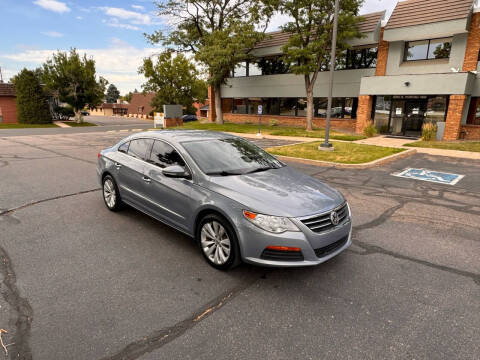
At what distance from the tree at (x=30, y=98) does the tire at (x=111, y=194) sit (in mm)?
37196

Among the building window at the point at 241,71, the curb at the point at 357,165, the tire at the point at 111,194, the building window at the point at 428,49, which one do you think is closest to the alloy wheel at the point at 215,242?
the tire at the point at 111,194

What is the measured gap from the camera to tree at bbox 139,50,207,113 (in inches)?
1913

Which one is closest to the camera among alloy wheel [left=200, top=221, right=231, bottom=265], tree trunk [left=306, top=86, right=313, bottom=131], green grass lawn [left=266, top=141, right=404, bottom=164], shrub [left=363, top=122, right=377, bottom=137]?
alloy wheel [left=200, top=221, right=231, bottom=265]

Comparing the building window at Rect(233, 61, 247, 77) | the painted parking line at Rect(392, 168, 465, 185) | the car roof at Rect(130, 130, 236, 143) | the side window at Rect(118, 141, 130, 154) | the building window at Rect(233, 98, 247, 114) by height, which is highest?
the building window at Rect(233, 61, 247, 77)

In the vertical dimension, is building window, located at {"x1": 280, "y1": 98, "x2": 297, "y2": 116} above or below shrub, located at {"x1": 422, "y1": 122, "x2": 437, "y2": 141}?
above

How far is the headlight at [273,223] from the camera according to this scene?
323cm

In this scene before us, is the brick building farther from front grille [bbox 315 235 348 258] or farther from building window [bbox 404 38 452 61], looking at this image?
front grille [bbox 315 235 348 258]

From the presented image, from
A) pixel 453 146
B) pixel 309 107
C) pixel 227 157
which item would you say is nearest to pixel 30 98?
pixel 309 107

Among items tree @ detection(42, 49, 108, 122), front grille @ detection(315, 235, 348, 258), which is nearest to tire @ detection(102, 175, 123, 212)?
front grille @ detection(315, 235, 348, 258)

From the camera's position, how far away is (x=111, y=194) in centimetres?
562

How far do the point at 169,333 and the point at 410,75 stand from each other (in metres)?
20.2

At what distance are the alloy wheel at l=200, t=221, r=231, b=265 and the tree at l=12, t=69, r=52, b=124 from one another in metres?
40.1

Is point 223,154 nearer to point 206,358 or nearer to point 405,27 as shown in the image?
point 206,358

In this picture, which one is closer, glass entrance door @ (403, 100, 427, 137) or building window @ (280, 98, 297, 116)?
glass entrance door @ (403, 100, 427, 137)
